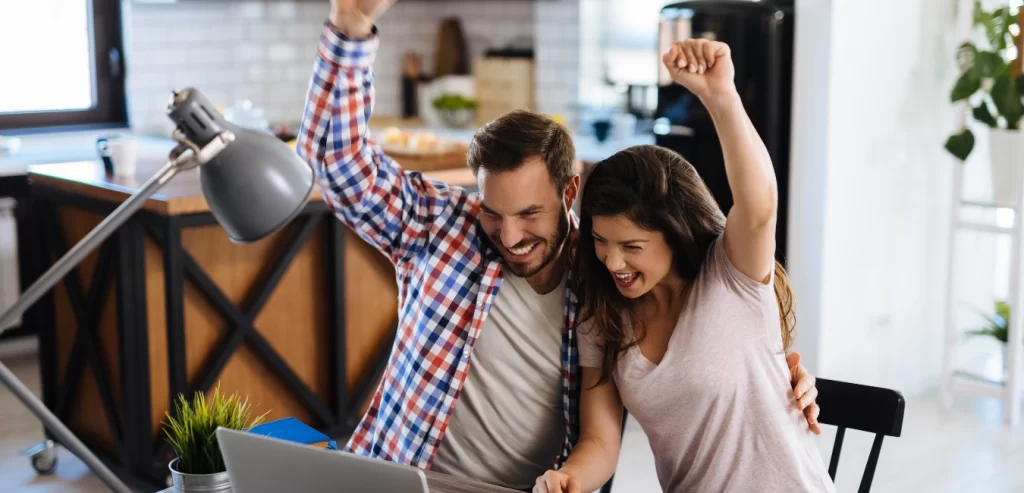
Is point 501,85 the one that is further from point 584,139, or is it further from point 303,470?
point 303,470

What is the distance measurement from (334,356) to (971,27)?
2.83 m

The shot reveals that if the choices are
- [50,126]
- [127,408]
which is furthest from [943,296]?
[50,126]

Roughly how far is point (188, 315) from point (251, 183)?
7.90 feet

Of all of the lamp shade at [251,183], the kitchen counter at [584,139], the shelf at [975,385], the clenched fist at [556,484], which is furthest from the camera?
the kitchen counter at [584,139]

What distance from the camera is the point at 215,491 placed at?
1.71m

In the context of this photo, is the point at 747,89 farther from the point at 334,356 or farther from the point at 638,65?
the point at 334,356

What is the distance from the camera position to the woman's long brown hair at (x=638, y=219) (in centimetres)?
174

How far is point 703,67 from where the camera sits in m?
1.58

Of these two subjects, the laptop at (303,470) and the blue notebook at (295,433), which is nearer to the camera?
the laptop at (303,470)

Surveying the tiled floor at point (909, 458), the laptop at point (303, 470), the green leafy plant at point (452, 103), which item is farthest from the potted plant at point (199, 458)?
the green leafy plant at point (452, 103)

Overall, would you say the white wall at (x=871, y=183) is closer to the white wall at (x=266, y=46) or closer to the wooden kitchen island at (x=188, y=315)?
the wooden kitchen island at (x=188, y=315)

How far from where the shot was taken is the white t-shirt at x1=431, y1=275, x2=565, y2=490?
6.55ft

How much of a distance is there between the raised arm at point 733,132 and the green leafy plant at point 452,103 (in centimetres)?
470

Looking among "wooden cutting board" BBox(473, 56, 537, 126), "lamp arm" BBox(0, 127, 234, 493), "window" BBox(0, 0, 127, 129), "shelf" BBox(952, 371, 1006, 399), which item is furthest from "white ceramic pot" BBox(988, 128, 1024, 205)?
"window" BBox(0, 0, 127, 129)
